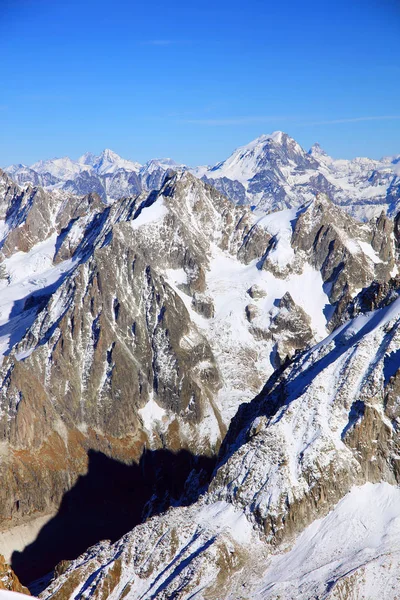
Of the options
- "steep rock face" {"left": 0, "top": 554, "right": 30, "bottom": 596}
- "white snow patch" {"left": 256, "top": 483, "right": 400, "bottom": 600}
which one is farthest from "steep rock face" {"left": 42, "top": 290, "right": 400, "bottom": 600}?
"steep rock face" {"left": 0, "top": 554, "right": 30, "bottom": 596}

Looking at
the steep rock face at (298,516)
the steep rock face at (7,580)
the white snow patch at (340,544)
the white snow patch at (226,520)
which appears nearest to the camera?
the steep rock face at (7,580)

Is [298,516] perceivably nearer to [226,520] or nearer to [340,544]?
[340,544]

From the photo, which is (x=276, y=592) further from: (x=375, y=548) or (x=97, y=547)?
(x=97, y=547)

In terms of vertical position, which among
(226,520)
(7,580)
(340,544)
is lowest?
(340,544)

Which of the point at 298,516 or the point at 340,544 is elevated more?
the point at 298,516

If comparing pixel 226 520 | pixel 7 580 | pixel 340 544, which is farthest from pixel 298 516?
pixel 7 580

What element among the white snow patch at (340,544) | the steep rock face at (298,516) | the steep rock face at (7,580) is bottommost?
the white snow patch at (340,544)

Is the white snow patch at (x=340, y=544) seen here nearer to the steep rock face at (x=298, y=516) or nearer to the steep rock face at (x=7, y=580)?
the steep rock face at (x=298, y=516)

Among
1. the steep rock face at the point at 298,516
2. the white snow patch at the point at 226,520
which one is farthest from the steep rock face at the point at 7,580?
the white snow patch at the point at 226,520

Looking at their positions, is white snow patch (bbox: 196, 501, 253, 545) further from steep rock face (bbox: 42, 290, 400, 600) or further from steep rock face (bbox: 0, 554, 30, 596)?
steep rock face (bbox: 0, 554, 30, 596)

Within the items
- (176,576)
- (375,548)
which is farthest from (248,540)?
(375,548)
